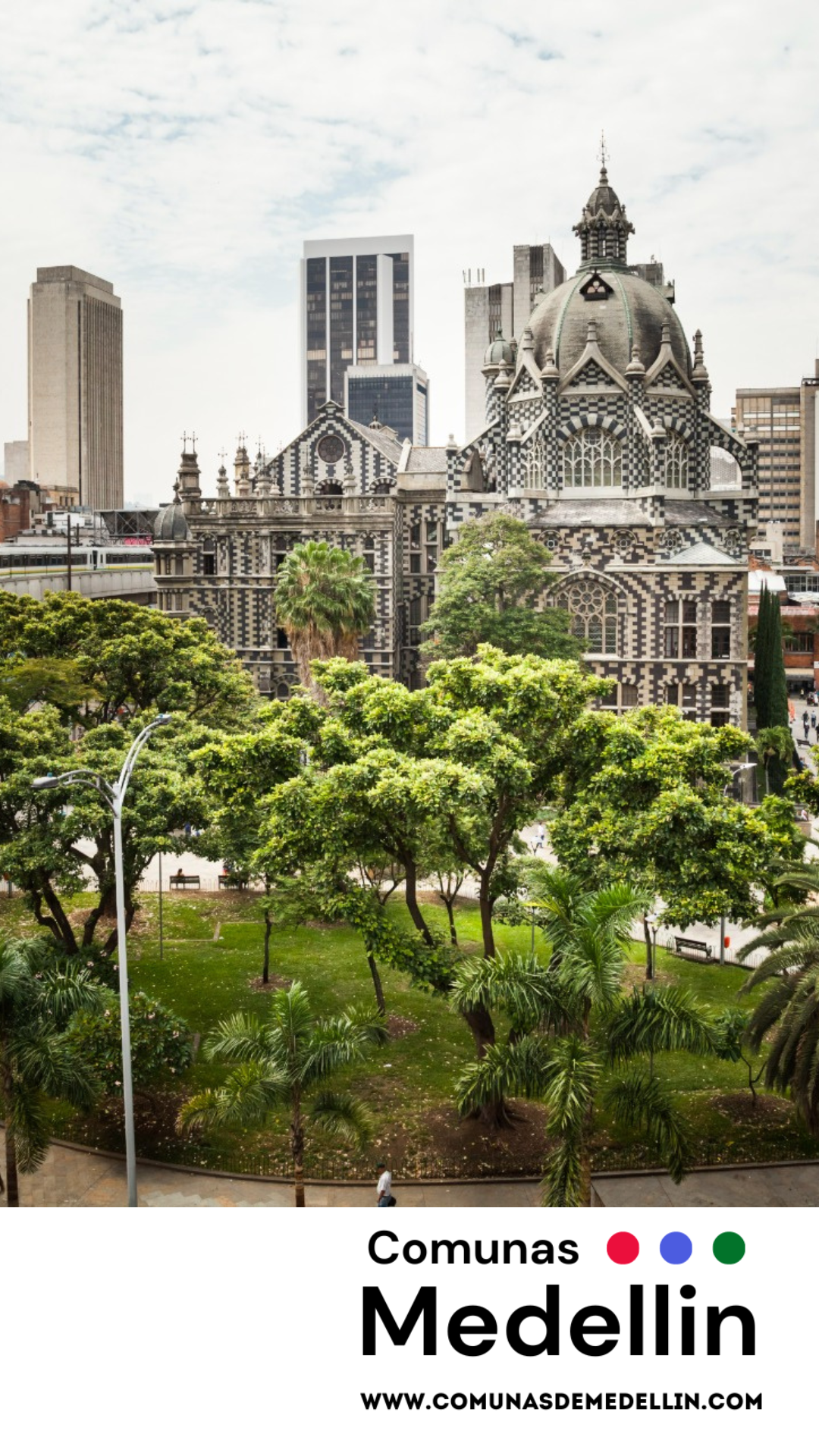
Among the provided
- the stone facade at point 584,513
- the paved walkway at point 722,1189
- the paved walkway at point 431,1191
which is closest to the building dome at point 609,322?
the stone facade at point 584,513

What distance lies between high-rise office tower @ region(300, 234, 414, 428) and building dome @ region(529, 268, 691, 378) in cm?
783

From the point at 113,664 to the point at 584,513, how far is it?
89.9 feet

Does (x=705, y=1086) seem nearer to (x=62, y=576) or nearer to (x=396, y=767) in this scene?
(x=396, y=767)

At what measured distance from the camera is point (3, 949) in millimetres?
17031

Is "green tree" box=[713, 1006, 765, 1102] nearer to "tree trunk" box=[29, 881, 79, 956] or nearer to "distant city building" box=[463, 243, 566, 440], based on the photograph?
"tree trunk" box=[29, 881, 79, 956]

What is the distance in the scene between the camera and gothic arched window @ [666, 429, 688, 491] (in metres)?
57.7

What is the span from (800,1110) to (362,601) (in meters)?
32.6

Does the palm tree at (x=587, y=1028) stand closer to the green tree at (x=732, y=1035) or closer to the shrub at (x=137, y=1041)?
the green tree at (x=732, y=1035)

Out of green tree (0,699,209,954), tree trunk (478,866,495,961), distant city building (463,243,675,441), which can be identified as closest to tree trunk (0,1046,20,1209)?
green tree (0,699,209,954)

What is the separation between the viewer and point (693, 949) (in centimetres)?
3116

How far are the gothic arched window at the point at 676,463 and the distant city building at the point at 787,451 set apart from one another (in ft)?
118

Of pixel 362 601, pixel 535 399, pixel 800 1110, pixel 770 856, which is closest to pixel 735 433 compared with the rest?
pixel 535 399

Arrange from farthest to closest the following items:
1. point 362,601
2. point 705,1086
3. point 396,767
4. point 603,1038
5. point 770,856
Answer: point 362,601
point 705,1086
point 770,856
point 396,767
point 603,1038

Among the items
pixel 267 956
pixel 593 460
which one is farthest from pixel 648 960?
pixel 593 460
